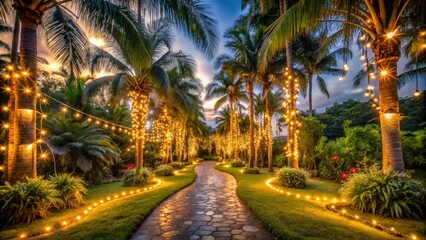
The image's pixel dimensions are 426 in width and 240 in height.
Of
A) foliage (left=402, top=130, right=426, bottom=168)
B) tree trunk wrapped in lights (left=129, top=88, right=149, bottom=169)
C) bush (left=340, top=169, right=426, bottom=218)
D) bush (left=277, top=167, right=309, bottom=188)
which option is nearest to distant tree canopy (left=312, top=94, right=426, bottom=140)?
foliage (left=402, top=130, right=426, bottom=168)

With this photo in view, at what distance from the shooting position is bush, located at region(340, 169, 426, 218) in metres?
4.70

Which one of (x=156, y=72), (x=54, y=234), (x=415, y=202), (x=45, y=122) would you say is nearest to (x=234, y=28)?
(x=156, y=72)

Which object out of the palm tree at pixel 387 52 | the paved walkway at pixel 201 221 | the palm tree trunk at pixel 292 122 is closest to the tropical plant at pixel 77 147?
the paved walkway at pixel 201 221

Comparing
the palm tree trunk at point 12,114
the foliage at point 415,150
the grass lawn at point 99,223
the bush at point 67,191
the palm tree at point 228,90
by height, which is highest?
the palm tree at point 228,90

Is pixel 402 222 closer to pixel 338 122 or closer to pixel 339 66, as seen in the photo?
pixel 339 66

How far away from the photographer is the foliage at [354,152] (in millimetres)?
9516

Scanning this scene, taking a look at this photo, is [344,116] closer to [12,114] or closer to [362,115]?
[362,115]

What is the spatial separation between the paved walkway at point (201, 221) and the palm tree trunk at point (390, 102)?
3.92 metres

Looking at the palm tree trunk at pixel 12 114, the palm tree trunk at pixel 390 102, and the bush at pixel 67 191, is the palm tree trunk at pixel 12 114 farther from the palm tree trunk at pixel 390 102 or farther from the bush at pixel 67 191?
the palm tree trunk at pixel 390 102

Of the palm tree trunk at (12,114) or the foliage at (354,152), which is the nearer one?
the palm tree trunk at (12,114)

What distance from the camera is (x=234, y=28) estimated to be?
17328 millimetres

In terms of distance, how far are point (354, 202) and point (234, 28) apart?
15.5m

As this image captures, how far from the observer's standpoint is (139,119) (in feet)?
36.2

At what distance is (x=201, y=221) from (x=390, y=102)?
5.67 metres
